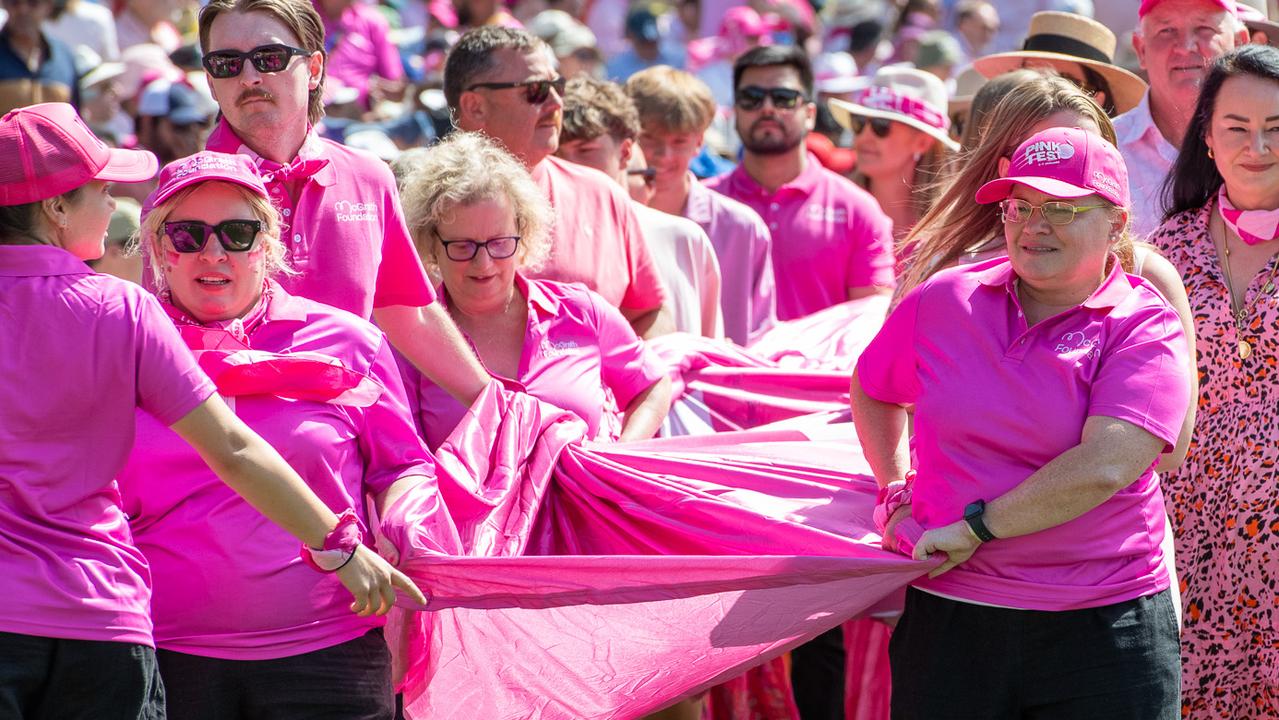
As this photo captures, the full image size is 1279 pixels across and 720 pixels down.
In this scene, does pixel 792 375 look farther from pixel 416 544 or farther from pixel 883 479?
pixel 416 544

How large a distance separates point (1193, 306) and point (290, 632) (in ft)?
8.62

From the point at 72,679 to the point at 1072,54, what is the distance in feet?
Answer: 16.5

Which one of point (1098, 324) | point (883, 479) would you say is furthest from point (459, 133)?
point (1098, 324)

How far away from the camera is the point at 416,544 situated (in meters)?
3.61

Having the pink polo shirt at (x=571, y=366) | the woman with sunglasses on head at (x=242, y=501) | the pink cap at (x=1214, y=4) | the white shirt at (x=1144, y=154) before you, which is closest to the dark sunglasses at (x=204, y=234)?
the woman with sunglasses on head at (x=242, y=501)

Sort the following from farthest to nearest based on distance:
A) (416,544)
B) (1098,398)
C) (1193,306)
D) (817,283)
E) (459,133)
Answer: (817,283), (459,133), (1193,306), (416,544), (1098,398)

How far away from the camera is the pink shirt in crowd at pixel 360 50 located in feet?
35.2

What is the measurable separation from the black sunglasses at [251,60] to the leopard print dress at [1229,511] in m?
2.57

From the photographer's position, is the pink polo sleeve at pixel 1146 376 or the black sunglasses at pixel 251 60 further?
the black sunglasses at pixel 251 60

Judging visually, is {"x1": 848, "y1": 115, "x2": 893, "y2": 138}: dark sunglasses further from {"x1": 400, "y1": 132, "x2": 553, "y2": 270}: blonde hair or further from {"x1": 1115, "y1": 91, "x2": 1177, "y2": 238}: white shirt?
{"x1": 400, "y1": 132, "x2": 553, "y2": 270}: blonde hair

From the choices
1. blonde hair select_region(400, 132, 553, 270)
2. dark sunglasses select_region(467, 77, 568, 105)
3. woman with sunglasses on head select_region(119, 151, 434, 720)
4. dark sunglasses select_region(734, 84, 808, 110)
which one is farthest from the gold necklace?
dark sunglasses select_region(734, 84, 808, 110)

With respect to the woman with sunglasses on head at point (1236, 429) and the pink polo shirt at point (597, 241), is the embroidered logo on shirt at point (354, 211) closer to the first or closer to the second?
the pink polo shirt at point (597, 241)

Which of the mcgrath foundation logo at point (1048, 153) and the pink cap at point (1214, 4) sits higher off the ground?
the pink cap at point (1214, 4)

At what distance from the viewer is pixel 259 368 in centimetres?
337
